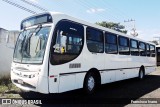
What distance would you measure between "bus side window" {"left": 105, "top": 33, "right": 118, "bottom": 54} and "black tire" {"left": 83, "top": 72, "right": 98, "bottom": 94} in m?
1.62

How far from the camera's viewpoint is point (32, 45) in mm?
7016

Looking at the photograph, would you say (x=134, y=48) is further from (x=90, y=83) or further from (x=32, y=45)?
(x=32, y=45)

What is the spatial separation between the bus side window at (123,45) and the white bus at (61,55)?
3.41 feet

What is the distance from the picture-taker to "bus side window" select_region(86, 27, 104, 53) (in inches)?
337

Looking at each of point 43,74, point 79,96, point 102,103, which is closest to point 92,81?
point 79,96

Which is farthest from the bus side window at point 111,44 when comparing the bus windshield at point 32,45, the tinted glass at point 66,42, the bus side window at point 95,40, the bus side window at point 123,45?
the bus windshield at point 32,45

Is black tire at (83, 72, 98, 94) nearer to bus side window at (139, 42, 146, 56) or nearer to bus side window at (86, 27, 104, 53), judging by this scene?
bus side window at (86, 27, 104, 53)

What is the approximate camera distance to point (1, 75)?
11.3 metres

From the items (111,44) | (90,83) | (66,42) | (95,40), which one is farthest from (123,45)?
Answer: (66,42)

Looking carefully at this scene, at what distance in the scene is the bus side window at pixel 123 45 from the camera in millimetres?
11295

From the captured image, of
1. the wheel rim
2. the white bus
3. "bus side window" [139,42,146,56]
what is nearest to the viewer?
the white bus

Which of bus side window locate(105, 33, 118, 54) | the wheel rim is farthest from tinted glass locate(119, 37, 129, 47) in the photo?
the wheel rim

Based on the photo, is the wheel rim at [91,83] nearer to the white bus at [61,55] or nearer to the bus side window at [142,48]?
the white bus at [61,55]

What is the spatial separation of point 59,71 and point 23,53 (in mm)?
1590
